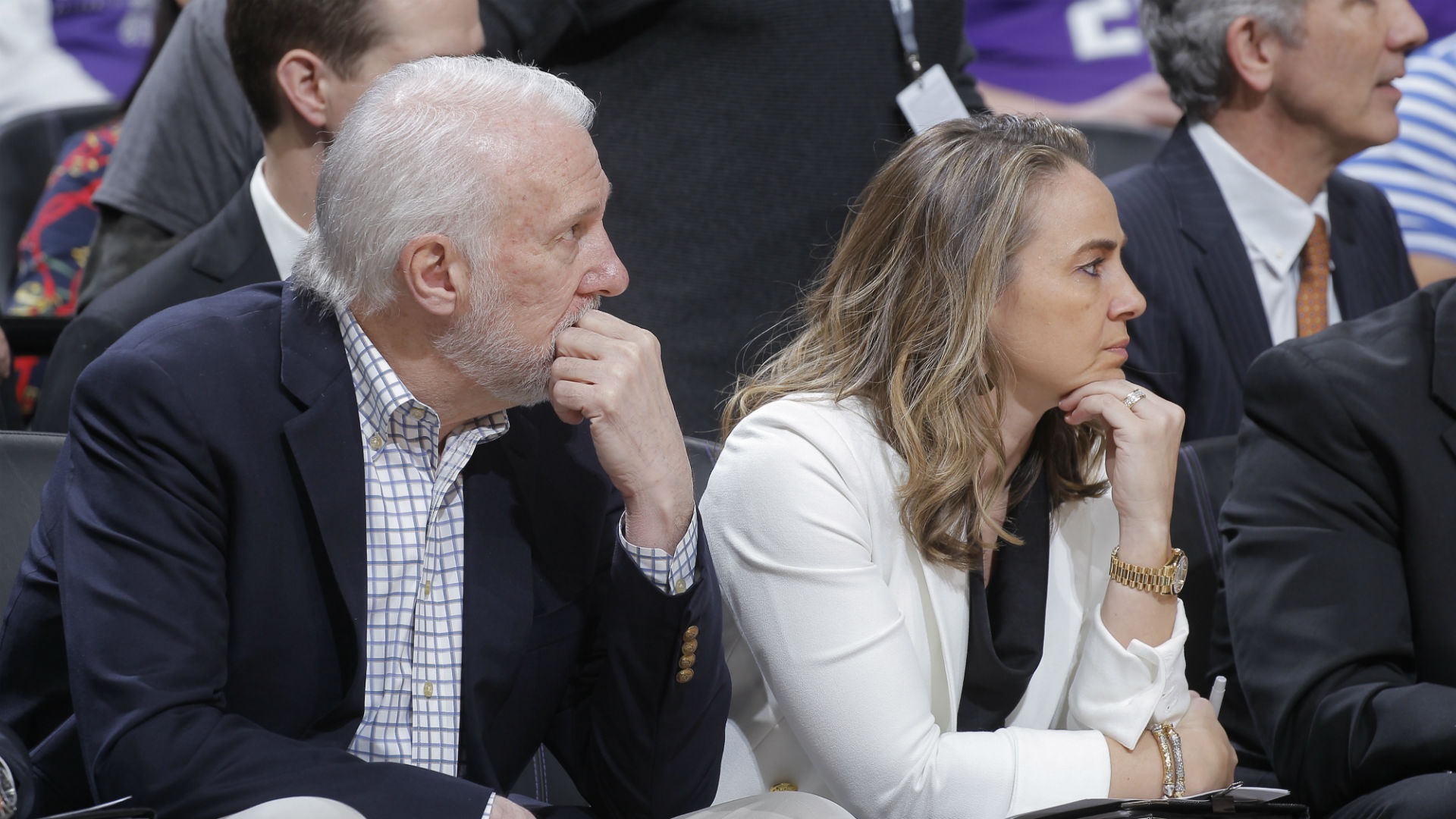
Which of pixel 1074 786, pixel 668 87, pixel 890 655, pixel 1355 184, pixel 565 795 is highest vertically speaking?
pixel 668 87

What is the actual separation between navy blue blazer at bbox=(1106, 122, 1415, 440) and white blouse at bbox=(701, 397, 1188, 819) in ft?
3.07

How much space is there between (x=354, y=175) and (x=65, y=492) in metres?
0.47

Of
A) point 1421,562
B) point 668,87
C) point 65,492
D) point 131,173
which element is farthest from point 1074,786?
point 131,173

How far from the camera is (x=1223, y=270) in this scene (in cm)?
309

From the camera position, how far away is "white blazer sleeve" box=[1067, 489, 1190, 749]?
6.39 ft

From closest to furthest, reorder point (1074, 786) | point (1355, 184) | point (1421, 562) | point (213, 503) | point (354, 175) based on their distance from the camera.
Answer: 1. point (213, 503)
2. point (354, 175)
3. point (1074, 786)
4. point (1421, 562)
5. point (1355, 184)

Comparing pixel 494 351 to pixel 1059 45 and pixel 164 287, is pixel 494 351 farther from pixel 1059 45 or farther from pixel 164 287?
pixel 1059 45

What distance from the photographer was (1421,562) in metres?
2.07

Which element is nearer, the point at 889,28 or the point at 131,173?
the point at 889,28

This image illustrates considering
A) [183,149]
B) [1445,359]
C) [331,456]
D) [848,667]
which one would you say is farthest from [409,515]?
[183,149]

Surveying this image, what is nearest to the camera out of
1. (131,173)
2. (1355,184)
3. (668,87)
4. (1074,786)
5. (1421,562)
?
(1074,786)

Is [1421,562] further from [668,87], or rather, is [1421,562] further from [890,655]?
[668,87]

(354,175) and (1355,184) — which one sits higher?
(354,175)

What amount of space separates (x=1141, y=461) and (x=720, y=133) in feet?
3.54
